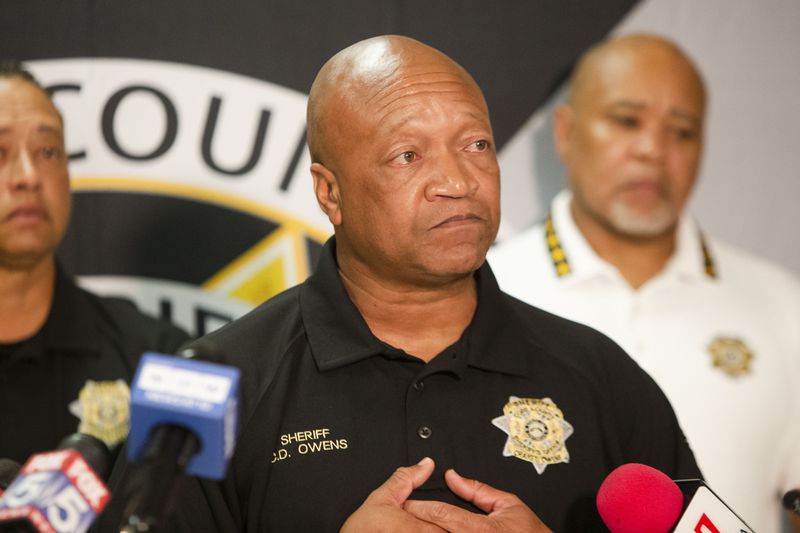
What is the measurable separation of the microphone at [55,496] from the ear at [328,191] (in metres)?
0.92

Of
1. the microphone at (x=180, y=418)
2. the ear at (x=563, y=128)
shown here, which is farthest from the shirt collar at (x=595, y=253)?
the microphone at (x=180, y=418)

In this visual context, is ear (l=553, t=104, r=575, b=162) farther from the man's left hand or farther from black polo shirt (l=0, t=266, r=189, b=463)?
the man's left hand

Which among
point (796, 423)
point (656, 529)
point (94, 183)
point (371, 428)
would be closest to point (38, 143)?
point (94, 183)

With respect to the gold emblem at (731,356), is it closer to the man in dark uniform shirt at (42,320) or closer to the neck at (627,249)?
the neck at (627,249)

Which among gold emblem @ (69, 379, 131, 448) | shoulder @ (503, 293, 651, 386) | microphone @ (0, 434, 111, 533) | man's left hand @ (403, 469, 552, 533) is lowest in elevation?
gold emblem @ (69, 379, 131, 448)

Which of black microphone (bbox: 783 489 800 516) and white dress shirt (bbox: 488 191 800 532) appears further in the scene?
white dress shirt (bbox: 488 191 800 532)

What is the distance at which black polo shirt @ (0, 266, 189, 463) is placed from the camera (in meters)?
2.60

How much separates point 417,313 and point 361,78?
0.45 metres

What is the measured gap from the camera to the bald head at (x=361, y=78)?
1.89m

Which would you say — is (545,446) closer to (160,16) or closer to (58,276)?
(58,276)

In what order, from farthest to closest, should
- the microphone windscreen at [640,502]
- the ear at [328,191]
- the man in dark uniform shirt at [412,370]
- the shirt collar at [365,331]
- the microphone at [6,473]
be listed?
1. the ear at [328,191]
2. the shirt collar at [365,331]
3. the man in dark uniform shirt at [412,370]
4. the microphone windscreen at [640,502]
5. the microphone at [6,473]

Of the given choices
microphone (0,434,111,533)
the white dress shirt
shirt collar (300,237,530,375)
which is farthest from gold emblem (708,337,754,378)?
microphone (0,434,111,533)

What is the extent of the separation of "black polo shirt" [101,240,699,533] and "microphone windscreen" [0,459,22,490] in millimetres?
273

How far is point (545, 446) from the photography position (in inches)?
70.5
